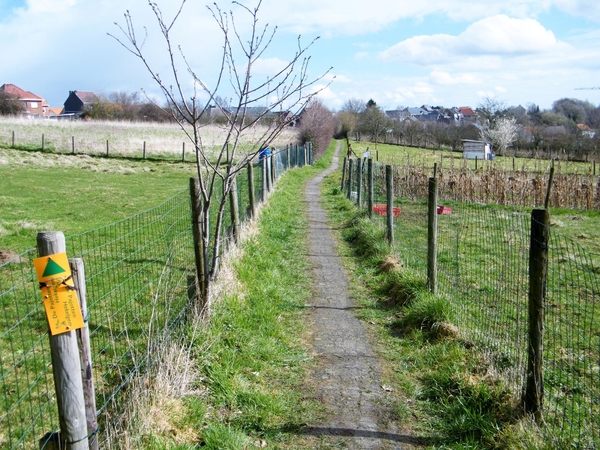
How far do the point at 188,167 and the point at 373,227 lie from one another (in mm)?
23786

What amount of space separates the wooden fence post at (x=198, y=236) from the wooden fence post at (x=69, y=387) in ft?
8.68

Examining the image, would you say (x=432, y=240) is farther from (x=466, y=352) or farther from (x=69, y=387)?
(x=69, y=387)

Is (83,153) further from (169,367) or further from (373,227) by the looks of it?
(169,367)

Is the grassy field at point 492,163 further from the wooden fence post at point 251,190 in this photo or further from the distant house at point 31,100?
the distant house at point 31,100

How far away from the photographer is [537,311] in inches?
159

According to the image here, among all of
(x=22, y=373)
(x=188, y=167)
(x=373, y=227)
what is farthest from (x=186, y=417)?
(x=188, y=167)

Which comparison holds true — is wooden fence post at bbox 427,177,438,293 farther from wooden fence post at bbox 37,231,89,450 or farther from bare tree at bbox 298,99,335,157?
bare tree at bbox 298,99,335,157

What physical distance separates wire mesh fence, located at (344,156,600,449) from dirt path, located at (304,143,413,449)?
1035 mm

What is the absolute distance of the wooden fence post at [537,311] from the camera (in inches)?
156

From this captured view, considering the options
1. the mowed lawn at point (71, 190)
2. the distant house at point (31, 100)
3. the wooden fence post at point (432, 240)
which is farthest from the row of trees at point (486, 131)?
the distant house at point (31, 100)

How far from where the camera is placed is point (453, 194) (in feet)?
70.0

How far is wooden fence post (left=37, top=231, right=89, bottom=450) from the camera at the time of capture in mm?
2693

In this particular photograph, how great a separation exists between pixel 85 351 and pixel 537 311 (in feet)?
10.1

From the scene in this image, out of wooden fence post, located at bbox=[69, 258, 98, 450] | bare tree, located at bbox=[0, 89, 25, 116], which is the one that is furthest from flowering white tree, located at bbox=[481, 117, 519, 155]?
wooden fence post, located at bbox=[69, 258, 98, 450]
